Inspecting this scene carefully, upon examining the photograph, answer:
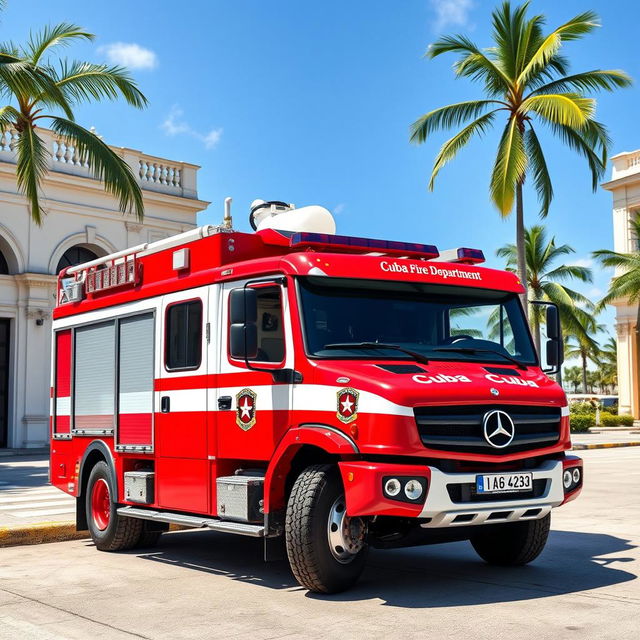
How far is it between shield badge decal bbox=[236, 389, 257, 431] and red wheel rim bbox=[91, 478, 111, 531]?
2.93 m

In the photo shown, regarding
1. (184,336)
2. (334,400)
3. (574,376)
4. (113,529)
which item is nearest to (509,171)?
(113,529)

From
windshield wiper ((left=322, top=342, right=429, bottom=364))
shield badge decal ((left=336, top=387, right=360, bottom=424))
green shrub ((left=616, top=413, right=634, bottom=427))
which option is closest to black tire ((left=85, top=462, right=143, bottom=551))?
windshield wiper ((left=322, top=342, right=429, bottom=364))

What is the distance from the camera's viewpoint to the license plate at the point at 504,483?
6.84 metres

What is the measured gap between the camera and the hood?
668 cm

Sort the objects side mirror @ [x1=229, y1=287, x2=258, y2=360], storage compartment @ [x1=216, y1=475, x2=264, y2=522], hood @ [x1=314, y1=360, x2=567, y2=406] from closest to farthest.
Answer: hood @ [x1=314, y1=360, x2=567, y2=406] → side mirror @ [x1=229, y1=287, x2=258, y2=360] → storage compartment @ [x1=216, y1=475, x2=264, y2=522]

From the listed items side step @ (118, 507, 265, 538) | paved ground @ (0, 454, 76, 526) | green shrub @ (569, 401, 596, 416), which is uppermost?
green shrub @ (569, 401, 596, 416)

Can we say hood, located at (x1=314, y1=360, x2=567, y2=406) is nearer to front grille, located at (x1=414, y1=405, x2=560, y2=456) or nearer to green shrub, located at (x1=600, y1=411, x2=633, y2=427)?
front grille, located at (x1=414, y1=405, x2=560, y2=456)

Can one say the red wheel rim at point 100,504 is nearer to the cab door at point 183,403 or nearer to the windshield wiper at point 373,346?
the cab door at point 183,403

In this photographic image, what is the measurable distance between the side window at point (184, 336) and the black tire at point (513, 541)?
9.46 ft

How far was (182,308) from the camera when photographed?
8750 millimetres

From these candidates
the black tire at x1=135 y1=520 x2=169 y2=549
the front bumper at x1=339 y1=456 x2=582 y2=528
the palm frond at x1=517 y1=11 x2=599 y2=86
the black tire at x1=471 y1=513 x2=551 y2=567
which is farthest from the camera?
the palm frond at x1=517 y1=11 x2=599 y2=86

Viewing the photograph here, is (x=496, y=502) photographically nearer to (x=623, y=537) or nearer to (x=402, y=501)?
(x=402, y=501)

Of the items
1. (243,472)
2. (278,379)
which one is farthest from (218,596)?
(278,379)

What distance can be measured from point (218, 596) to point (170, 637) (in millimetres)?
1336
